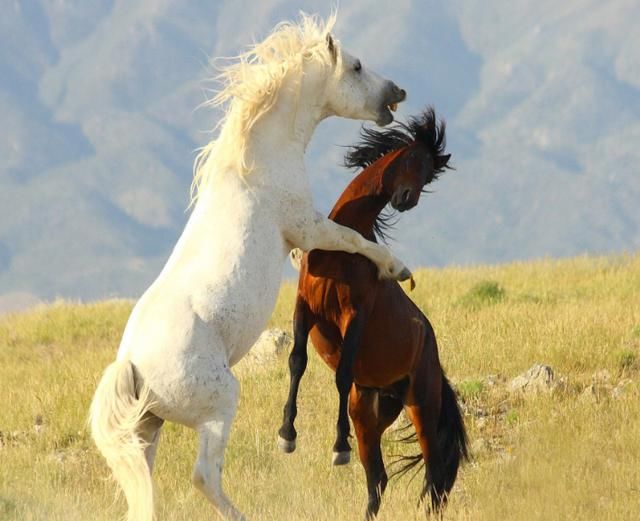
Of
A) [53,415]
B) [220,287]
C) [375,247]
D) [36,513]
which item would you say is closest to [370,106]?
[375,247]

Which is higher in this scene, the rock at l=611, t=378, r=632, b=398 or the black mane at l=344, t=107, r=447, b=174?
the black mane at l=344, t=107, r=447, b=174

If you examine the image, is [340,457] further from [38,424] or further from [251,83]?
[38,424]

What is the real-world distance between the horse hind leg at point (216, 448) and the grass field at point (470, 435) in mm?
1242

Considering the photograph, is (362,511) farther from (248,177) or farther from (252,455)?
(248,177)

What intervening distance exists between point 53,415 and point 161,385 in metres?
4.48

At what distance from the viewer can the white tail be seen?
6316mm

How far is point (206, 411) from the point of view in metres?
6.38

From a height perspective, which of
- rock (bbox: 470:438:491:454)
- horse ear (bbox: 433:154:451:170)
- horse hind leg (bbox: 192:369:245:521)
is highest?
horse ear (bbox: 433:154:451:170)

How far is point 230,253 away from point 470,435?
3632 millimetres

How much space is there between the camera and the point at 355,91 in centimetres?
735

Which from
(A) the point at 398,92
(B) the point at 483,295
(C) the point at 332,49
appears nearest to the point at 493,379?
(A) the point at 398,92

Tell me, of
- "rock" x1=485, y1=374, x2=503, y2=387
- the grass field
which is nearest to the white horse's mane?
the grass field

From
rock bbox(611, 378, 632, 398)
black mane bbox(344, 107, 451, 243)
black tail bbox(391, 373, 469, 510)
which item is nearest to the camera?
black mane bbox(344, 107, 451, 243)

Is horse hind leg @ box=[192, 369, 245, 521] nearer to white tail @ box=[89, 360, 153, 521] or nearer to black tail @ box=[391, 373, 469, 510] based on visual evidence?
white tail @ box=[89, 360, 153, 521]
